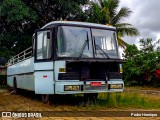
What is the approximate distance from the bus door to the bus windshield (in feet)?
1.36

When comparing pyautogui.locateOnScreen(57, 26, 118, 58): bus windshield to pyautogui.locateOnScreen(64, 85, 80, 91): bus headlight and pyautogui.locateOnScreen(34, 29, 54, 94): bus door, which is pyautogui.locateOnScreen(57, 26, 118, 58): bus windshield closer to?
pyautogui.locateOnScreen(34, 29, 54, 94): bus door

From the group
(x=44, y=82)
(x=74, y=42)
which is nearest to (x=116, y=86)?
(x=74, y=42)

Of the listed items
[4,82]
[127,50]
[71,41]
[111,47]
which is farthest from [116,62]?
[4,82]

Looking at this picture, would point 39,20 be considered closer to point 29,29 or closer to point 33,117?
point 29,29

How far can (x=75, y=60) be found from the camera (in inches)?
423

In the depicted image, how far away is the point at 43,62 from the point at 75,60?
126 centimetres

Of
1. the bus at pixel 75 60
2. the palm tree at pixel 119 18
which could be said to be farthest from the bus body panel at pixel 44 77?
the palm tree at pixel 119 18

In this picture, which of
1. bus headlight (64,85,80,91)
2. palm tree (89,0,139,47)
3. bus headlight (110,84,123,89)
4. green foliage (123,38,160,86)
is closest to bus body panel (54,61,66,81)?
bus headlight (64,85,80,91)

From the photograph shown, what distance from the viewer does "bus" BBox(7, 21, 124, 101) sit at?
10.8 m

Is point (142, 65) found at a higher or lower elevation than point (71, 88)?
higher

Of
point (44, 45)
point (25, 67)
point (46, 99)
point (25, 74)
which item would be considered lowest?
point (46, 99)

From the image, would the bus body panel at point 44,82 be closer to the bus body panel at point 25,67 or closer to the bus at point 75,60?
the bus at point 75,60

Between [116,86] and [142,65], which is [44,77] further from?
[142,65]

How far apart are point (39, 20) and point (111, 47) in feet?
48.5
